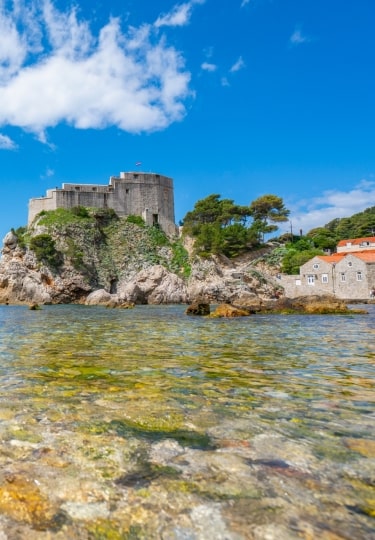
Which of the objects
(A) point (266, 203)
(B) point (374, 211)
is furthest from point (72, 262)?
(B) point (374, 211)

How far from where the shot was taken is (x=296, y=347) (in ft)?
31.0

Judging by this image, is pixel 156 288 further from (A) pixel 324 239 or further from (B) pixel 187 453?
(B) pixel 187 453

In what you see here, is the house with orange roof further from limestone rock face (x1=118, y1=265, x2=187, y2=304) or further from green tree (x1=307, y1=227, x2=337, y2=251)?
green tree (x1=307, y1=227, x2=337, y2=251)

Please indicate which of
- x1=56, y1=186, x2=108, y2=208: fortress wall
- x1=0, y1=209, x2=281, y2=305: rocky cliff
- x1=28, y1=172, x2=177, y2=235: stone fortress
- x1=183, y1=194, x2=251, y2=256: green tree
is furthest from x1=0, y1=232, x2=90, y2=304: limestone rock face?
x1=183, y1=194, x2=251, y2=256: green tree

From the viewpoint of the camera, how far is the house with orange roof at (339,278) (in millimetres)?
50062

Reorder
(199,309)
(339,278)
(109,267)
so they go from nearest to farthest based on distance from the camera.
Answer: (199,309) < (339,278) < (109,267)

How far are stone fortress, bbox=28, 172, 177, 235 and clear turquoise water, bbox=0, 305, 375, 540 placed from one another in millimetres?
65846

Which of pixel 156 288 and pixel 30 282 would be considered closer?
pixel 156 288

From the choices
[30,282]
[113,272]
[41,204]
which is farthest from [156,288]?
[41,204]

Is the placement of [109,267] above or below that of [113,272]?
above

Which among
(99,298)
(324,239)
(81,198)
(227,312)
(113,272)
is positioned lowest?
(227,312)

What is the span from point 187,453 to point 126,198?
71.0 metres

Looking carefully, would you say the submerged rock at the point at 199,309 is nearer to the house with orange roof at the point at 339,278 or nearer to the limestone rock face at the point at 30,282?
the house with orange roof at the point at 339,278

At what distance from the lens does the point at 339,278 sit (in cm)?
5225
